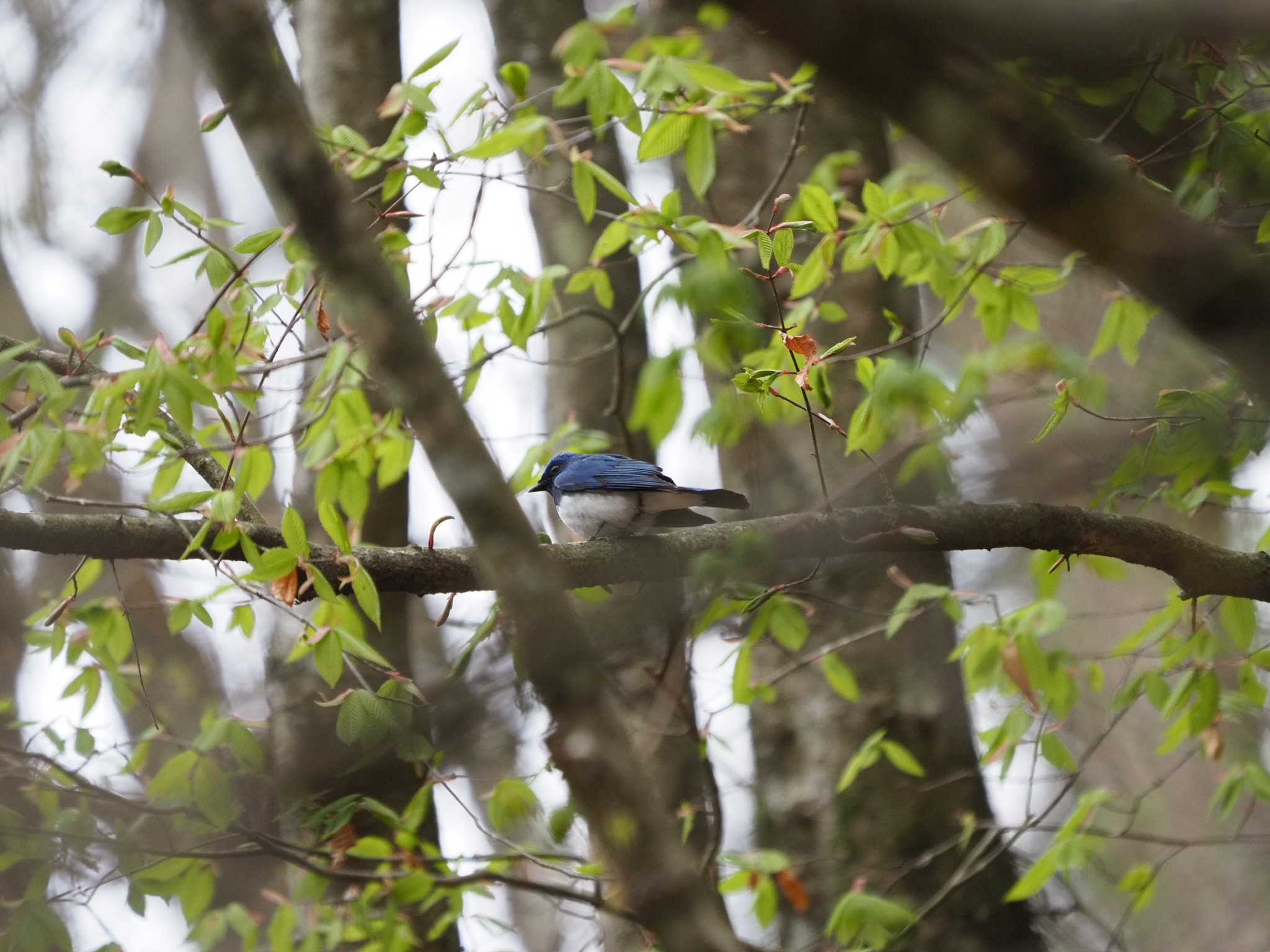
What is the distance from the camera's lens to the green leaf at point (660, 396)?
3426 mm

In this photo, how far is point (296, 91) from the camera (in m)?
1.23

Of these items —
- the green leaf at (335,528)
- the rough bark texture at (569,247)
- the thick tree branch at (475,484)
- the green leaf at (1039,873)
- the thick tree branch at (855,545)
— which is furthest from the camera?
the rough bark texture at (569,247)

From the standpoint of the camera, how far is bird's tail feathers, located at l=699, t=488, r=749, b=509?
3814 millimetres

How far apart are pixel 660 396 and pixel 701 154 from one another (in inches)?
30.1

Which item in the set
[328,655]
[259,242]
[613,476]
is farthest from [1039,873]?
[259,242]

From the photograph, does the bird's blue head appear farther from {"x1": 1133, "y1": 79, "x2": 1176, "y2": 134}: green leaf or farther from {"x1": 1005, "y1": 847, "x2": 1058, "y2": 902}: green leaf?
{"x1": 1133, "y1": 79, "x2": 1176, "y2": 134}: green leaf

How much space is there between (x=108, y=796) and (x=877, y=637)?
3381 mm

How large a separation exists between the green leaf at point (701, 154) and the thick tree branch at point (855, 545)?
3.43ft

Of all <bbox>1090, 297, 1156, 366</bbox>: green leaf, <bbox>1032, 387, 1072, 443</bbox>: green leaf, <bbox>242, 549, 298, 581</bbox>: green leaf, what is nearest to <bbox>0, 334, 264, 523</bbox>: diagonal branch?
<bbox>242, 549, 298, 581</bbox>: green leaf

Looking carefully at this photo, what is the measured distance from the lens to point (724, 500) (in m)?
3.87

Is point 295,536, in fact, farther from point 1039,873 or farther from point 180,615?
point 1039,873

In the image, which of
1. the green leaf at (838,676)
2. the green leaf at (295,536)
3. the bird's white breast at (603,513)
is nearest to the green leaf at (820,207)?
the bird's white breast at (603,513)

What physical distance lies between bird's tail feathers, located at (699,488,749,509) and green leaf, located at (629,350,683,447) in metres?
0.42

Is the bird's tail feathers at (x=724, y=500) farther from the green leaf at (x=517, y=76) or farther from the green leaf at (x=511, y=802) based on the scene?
the green leaf at (x=517, y=76)
